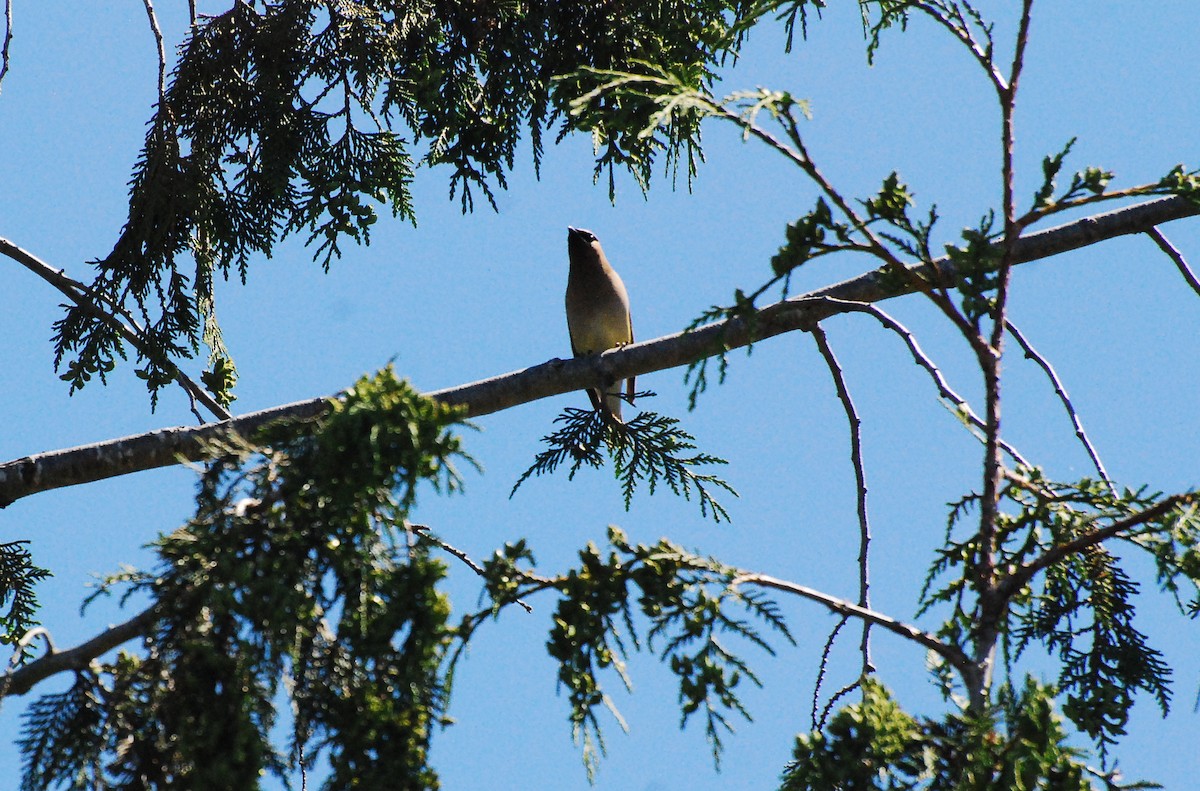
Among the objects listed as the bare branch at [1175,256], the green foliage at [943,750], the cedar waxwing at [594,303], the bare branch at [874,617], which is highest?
the cedar waxwing at [594,303]

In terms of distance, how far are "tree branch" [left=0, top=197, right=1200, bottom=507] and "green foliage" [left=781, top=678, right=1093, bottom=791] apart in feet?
5.69

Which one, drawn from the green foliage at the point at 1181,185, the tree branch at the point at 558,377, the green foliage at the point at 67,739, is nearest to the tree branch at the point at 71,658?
the green foliage at the point at 67,739

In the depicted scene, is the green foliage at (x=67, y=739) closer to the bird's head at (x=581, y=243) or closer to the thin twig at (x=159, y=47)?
the thin twig at (x=159, y=47)

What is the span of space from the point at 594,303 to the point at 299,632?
217 inches

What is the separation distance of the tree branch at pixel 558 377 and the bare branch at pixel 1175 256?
8 centimetres

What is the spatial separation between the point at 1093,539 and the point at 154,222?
13.3 feet

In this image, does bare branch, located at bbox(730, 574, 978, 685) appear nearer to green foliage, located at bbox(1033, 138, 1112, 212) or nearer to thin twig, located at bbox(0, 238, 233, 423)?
green foliage, located at bbox(1033, 138, 1112, 212)

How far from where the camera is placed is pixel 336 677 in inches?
88.5

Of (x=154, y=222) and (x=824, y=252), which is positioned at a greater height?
(x=154, y=222)

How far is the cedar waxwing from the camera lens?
7.54 metres

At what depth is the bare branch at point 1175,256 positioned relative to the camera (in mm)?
3379

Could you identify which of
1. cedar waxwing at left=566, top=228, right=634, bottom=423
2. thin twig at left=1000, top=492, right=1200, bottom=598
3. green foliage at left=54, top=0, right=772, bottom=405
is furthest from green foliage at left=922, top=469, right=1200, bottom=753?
cedar waxwing at left=566, top=228, right=634, bottom=423

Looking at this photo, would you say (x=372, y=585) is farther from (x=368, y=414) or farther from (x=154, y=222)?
(x=154, y=222)

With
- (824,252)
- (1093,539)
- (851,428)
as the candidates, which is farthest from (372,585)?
(851,428)
